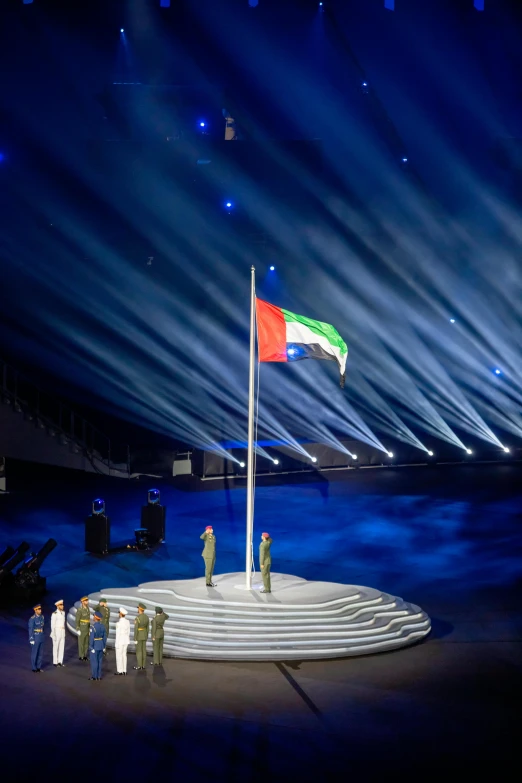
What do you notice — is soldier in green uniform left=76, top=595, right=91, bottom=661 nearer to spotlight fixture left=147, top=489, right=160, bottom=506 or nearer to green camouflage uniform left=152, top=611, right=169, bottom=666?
green camouflage uniform left=152, top=611, right=169, bottom=666

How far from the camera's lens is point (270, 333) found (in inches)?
592

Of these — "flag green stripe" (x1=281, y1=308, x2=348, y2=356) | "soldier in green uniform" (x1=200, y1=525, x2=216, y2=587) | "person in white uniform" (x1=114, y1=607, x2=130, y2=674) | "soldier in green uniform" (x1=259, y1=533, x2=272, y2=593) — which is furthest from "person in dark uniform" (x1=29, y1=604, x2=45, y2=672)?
"flag green stripe" (x1=281, y1=308, x2=348, y2=356)

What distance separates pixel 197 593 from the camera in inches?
580

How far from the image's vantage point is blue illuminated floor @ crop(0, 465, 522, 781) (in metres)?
9.91

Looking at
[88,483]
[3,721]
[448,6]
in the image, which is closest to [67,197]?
[88,483]

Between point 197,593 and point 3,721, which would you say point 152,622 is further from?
point 3,721

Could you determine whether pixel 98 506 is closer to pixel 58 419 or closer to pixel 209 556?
pixel 209 556

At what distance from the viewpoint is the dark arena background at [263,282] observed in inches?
925

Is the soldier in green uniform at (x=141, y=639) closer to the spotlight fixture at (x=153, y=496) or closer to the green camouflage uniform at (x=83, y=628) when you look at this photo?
the green camouflage uniform at (x=83, y=628)

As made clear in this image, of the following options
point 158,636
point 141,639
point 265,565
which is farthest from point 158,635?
point 265,565

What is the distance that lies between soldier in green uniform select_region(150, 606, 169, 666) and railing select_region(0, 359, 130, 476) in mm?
14750

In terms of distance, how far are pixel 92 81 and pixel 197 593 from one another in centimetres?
2356

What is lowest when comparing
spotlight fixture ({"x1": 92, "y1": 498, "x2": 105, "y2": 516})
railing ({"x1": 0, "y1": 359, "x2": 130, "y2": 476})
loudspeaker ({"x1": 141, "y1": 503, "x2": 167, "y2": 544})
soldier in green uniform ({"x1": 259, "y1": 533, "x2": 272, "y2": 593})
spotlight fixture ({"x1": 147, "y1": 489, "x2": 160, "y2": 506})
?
soldier in green uniform ({"x1": 259, "y1": 533, "x2": 272, "y2": 593})

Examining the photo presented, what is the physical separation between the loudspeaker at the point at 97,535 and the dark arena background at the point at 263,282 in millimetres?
53
